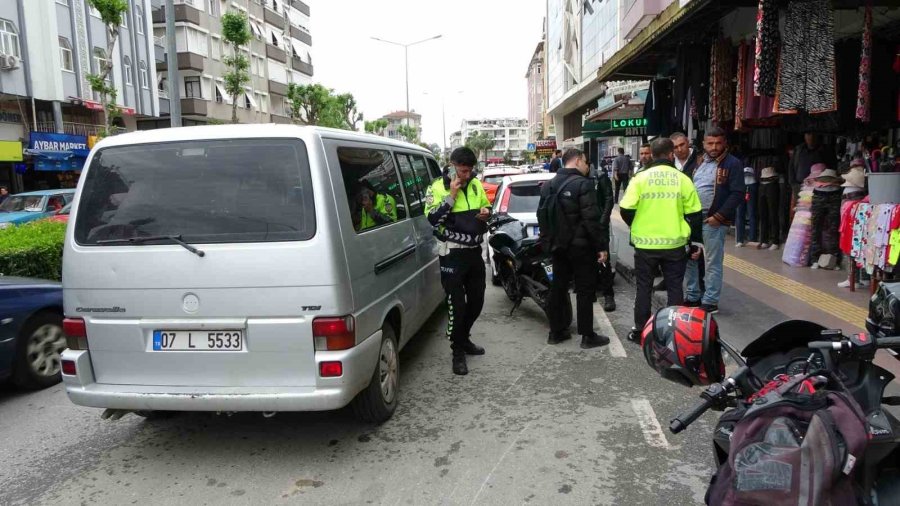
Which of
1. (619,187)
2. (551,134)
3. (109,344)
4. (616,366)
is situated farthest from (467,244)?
(551,134)

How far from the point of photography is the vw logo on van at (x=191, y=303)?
3.43m

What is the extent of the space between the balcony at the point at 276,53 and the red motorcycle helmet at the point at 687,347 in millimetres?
48922

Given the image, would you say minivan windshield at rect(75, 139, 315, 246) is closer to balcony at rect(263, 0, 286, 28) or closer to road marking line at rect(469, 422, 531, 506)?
road marking line at rect(469, 422, 531, 506)

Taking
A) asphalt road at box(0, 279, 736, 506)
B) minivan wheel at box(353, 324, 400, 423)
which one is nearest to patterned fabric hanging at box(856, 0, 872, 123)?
asphalt road at box(0, 279, 736, 506)

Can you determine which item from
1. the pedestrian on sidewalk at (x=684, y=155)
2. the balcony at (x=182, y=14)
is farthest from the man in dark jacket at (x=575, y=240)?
the balcony at (x=182, y=14)

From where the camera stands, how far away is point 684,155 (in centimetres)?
697

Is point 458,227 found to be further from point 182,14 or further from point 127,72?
point 182,14

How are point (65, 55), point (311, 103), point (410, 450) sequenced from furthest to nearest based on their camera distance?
point (311, 103)
point (65, 55)
point (410, 450)

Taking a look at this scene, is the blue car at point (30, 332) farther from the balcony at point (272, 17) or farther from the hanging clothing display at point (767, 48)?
the balcony at point (272, 17)

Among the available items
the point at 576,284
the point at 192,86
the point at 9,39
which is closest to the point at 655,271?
the point at 576,284

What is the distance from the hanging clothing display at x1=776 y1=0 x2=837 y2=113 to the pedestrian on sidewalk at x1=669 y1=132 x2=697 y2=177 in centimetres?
96

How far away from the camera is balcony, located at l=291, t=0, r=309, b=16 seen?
52375 millimetres

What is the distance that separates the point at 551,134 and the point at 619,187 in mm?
43901

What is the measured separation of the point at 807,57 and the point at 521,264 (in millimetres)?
3602
